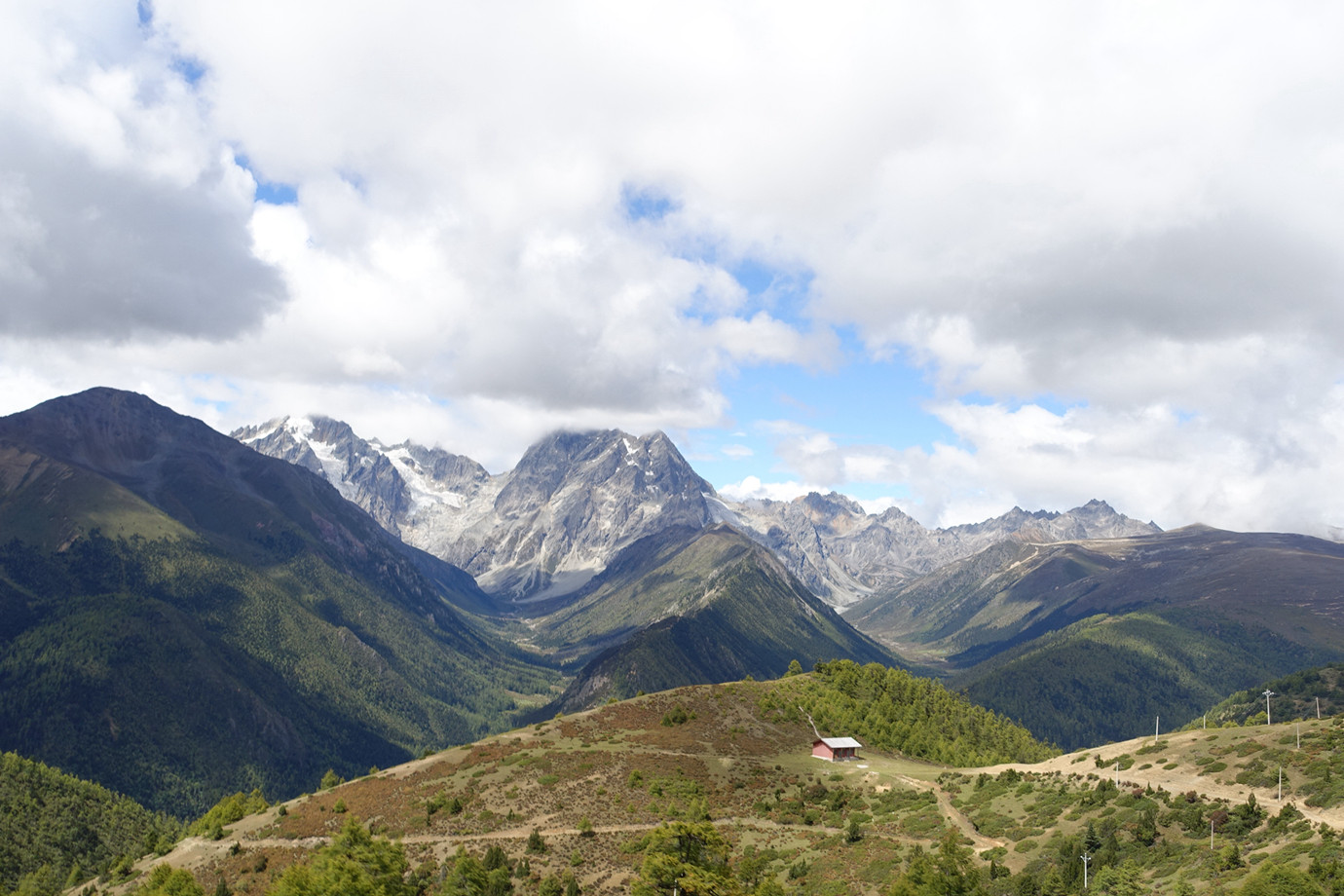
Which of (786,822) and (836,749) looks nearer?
(786,822)

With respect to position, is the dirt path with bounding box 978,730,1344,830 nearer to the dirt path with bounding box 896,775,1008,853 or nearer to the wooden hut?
the dirt path with bounding box 896,775,1008,853

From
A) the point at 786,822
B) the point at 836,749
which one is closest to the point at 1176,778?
the point at 786,822

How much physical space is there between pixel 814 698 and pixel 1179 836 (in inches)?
4111

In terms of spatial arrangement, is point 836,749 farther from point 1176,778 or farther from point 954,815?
point 1176,778

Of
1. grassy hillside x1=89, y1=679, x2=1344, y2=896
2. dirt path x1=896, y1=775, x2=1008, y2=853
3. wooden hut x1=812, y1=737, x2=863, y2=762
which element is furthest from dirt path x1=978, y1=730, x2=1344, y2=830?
wooden hut x1=812, y1=737, x2=863, y2=762

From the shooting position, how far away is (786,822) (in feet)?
384

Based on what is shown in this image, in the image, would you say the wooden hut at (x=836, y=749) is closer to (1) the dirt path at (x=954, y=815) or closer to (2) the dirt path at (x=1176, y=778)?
(1) the dirt path at (x=954, y=815)

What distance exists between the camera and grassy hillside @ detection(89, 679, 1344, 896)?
8369cm

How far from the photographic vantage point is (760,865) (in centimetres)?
9794

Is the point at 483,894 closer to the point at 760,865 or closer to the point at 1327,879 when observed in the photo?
the point at 760,865

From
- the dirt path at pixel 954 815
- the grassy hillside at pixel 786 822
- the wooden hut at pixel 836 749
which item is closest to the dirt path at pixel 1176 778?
the grassy hillside at pixel 786 822

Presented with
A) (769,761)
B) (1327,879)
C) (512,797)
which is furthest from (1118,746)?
(512,797)

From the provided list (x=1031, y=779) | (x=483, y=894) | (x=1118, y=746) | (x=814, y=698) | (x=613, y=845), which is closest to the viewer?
(x=483, y=894)

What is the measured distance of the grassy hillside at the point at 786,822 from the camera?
8369 cm
